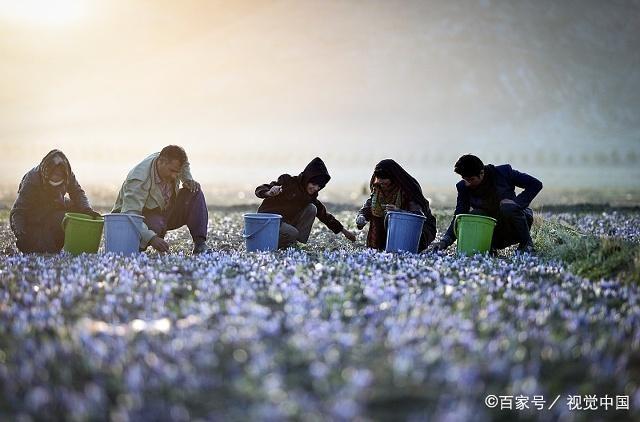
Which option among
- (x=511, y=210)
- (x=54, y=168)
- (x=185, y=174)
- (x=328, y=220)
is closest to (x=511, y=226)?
(x=511, y=210)

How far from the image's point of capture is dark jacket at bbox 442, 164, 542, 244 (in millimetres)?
10570

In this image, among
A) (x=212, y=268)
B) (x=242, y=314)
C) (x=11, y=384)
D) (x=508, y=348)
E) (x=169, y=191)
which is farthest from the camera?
(x=169, y=191)

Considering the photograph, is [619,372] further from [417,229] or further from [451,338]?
[417,229]

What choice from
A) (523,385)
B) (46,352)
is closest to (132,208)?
(46,352)

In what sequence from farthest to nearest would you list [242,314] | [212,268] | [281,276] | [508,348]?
[212,268]
[281,276]
[242,314]
[508,348]

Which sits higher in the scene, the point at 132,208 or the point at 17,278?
the point at 132,208

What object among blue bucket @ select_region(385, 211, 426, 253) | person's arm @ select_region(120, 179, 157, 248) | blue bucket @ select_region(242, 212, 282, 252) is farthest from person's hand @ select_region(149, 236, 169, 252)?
blue bucket @ select_region(385, 211, 426, 253)

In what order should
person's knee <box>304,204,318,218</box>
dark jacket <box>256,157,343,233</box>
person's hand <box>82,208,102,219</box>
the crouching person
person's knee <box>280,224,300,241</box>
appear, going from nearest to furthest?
the crouching person, person's hand <box>82,208,102,219</box>, person's knee <box>280,224,300,241</box>, dark jacket <box>256,157,343,233</box>, person's knee <box>304,204,318,218</box>

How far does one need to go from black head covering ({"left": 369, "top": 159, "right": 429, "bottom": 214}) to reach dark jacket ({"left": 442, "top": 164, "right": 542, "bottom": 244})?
0.55 m

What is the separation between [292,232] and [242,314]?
529cm

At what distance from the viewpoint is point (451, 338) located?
198 inches

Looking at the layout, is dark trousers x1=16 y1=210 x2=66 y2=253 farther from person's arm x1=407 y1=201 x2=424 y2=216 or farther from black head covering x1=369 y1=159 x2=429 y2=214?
person's arm x1=407 y1=201 x2=424 y2=216

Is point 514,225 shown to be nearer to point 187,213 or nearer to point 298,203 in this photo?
point 298,203

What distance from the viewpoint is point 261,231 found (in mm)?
10195
